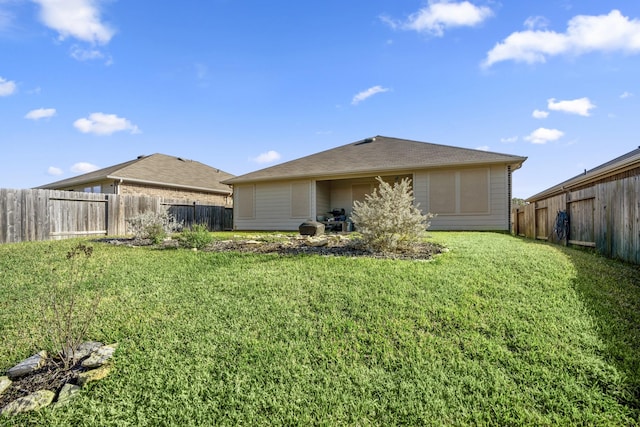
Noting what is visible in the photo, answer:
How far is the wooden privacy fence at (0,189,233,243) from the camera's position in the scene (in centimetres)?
901

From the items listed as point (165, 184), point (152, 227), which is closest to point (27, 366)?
point (152, 227)

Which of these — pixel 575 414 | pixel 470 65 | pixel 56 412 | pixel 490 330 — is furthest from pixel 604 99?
pixel 56 412

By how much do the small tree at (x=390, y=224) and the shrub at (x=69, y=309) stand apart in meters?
4.12

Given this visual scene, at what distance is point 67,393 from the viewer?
2508 mm

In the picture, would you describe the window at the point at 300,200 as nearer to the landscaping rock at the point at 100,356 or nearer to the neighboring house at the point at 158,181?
the neighboring house at the point at 158,181

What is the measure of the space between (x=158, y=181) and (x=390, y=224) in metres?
14.4

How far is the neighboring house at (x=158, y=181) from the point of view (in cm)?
1528

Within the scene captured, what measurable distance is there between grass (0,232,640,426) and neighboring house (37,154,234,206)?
1188 centimetres

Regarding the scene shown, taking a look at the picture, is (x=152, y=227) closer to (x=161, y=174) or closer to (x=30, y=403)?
(x=30, y=403)

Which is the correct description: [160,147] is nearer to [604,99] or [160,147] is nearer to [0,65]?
[0,65]

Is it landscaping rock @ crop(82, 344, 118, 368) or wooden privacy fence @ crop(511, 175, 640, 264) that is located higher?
wooden privacy fence @ crop(511, 175, 640, 264)

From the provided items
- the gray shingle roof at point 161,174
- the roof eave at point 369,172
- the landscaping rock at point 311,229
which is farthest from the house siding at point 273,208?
the landscaping rock at point 311,229

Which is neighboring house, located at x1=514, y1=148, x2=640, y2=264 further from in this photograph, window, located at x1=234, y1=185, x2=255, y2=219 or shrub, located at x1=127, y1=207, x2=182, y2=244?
window, located at x1=234, y1=185, x2=255, y2=219

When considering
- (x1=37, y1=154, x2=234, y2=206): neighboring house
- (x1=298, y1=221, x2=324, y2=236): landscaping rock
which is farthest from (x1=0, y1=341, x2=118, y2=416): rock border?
(x1=37, y1=154, x2=234, y2=206): neighboring house
